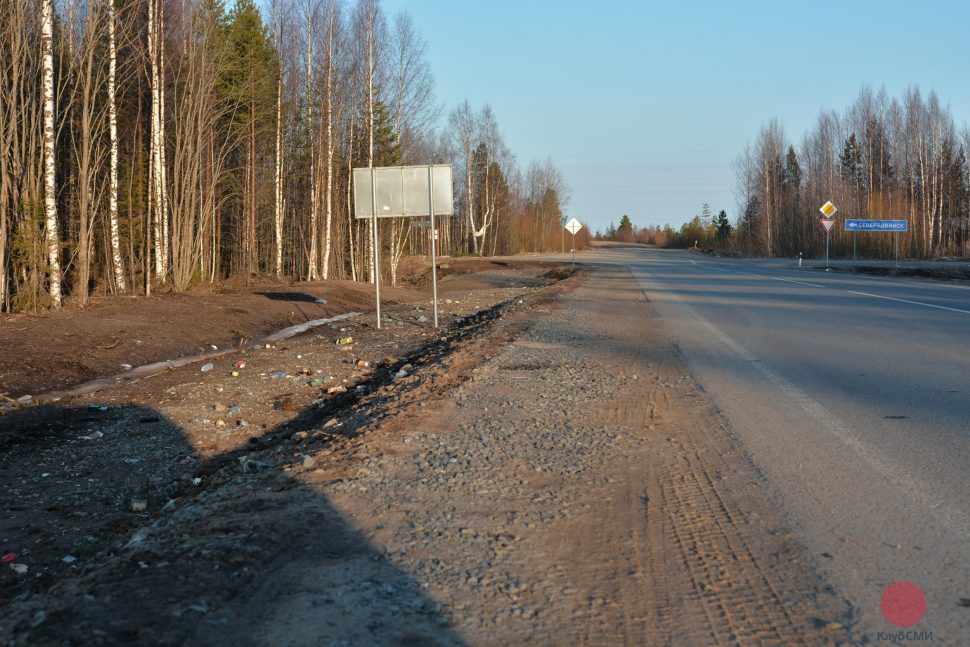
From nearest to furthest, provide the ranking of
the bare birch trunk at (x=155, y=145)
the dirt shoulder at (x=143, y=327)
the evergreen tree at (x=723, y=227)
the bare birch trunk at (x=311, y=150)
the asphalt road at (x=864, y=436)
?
the asphalt road at (x=864, y=436) → the dirt shoulder at (x=143, y=327) → the bare birch trunk at (x=155, y=145) → the bare birch trunk at (x=311, y=150) → the evergreen tree at (x=723, y=227)

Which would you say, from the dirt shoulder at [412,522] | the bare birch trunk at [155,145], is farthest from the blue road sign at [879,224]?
the dirt shoulder at [412,522]

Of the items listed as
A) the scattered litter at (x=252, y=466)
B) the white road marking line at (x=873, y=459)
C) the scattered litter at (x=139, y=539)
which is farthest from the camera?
the scattered litter at (x=252, y=466)

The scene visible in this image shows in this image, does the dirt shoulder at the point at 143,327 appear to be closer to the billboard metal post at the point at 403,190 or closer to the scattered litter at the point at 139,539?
the billboard metal post at the point at 403,190

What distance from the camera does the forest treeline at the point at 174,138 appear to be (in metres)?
16.8

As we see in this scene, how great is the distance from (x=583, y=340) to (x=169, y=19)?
18.5 metres

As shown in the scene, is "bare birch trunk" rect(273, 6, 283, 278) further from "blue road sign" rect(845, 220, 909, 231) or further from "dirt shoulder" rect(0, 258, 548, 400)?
"blue road sign" rect(845, 220, 909, 231)

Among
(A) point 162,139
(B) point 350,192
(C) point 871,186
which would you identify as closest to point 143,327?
(A) point 162,139

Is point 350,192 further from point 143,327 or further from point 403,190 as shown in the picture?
point 143,327

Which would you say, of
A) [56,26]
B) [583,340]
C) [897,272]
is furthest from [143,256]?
[897,272]

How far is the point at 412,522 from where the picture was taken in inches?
176

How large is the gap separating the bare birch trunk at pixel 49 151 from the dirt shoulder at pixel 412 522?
844 cm

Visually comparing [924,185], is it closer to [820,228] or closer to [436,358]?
[820,228]

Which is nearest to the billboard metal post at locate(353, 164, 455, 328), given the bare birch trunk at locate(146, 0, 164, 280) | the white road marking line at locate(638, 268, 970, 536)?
the white road marking line at locate(638, 268, 970, 536)

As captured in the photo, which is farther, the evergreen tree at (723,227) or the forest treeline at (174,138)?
the evergreen tree at (723,227)
